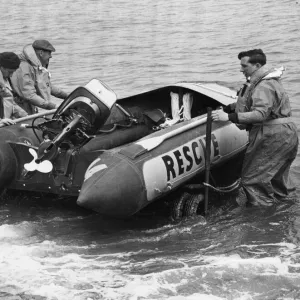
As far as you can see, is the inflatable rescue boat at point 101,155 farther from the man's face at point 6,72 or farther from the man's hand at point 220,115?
the man's face at point 6,72

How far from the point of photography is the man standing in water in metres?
7.46

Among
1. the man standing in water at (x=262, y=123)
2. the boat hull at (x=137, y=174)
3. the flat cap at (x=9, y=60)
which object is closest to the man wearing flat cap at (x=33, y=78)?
the flat cap at (x=9, y=60)

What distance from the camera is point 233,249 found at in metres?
6.95

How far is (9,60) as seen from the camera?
797cm

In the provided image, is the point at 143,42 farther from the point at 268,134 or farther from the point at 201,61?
the point at 268,134

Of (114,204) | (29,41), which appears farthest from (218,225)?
(29,41)

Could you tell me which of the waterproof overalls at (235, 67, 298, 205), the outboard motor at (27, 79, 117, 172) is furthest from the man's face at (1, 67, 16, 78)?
the waterproof overalls at (235, 67, 298, 205)

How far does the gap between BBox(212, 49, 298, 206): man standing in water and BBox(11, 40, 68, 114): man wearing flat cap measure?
2621mm

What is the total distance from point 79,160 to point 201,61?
35.0 ft

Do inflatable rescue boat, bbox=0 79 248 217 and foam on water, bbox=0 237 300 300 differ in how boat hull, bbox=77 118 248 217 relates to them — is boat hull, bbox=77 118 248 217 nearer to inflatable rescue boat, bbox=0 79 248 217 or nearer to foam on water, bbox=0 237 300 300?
inflatable rescue boat, bbox=0 79 248 217

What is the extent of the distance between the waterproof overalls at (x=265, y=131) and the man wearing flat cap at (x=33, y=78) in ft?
8.91

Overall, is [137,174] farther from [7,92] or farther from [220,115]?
[7,92]

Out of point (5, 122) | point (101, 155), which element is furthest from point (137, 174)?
point (5, 122)

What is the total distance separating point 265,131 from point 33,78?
3199mm
